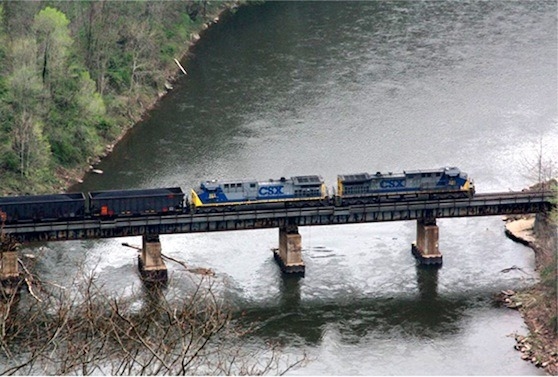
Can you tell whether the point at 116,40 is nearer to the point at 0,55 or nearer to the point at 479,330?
the point at 0,55

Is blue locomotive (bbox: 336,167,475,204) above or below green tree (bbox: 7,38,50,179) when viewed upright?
below

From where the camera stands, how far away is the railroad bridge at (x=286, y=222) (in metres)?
95.2

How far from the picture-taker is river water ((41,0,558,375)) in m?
89.6

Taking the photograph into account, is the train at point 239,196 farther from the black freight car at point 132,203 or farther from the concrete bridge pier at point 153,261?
the concrete bridge pier at point 153,261

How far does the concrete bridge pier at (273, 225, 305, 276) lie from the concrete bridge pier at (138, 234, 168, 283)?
288 inches

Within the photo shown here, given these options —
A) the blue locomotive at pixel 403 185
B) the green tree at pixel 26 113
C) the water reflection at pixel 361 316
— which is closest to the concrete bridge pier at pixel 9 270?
the water reflection at pixel 361 316

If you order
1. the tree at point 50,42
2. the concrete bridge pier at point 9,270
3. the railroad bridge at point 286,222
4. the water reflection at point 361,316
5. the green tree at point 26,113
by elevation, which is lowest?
the water reflection at point 361,316

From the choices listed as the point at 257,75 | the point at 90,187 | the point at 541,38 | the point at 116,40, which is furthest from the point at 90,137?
the point at 541,38

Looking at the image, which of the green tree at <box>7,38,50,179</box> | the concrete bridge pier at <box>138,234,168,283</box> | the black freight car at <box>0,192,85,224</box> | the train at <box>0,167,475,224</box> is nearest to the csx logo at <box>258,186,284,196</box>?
the train at <box>0,167,475,224</box>

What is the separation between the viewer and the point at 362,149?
401 ft

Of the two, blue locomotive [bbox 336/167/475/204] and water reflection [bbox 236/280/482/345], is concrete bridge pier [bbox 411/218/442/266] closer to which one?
blue locomotive [bbox 336/167/475/204]

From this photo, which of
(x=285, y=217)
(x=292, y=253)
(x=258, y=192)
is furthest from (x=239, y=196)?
(x=292, y=253)

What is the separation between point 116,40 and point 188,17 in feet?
64.1

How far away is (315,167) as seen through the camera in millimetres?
117688
